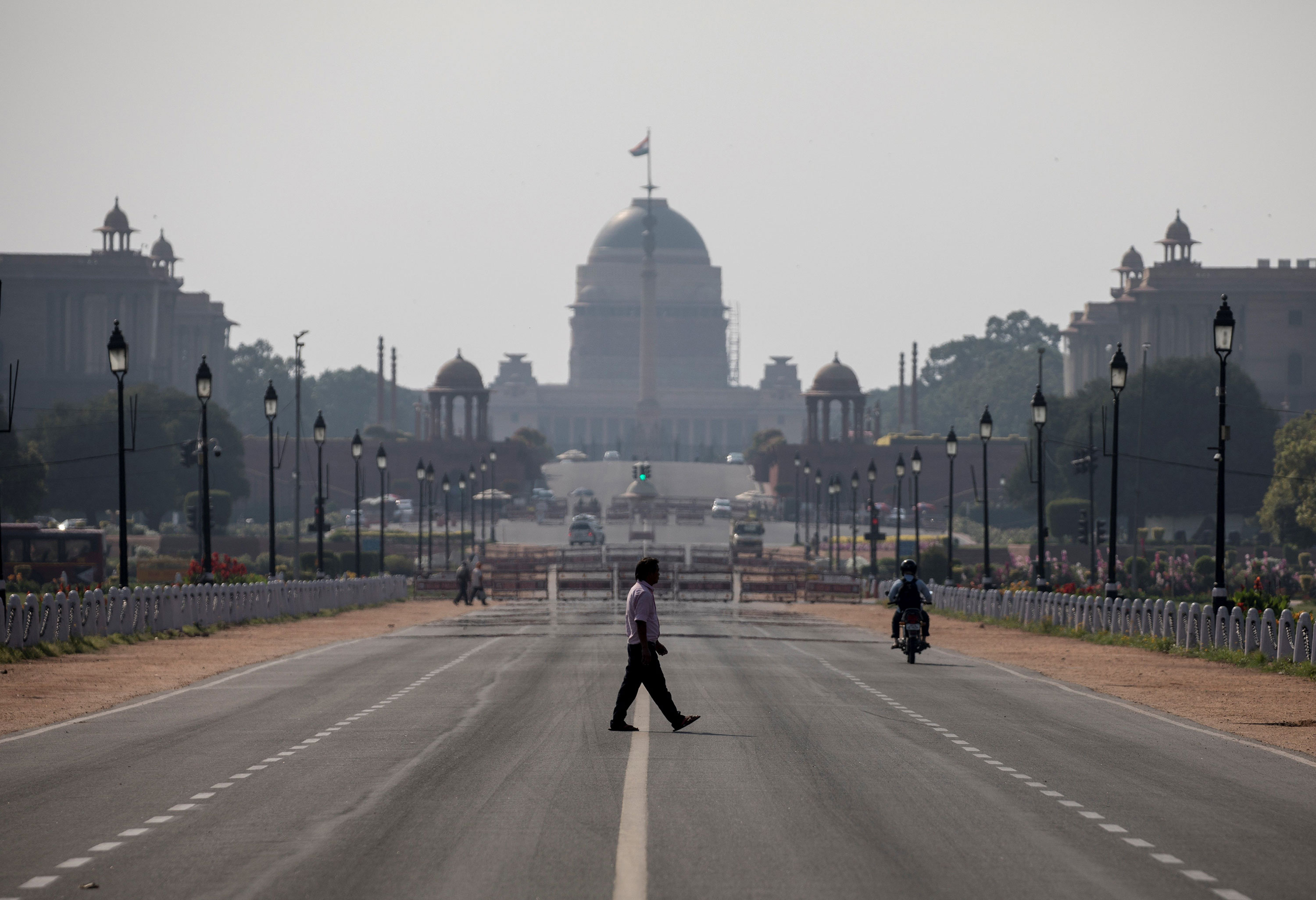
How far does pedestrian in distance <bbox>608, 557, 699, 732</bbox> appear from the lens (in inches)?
639

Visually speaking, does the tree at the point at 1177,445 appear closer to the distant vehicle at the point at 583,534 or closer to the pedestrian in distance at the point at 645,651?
the distant vehicle at the point at 583,534

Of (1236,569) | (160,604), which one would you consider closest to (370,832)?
(160,604)

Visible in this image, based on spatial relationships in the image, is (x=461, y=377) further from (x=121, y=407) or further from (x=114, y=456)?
(x=121, y=407)

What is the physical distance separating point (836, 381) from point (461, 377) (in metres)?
Answer: 32.1

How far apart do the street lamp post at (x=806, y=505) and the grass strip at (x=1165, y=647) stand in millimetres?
50470

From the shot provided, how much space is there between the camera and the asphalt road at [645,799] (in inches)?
381

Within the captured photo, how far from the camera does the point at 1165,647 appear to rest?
31.6 meters

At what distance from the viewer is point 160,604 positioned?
35062 millimetres

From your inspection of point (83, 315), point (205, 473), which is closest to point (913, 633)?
point (205, 473)

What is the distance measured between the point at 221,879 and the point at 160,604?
2647 cm

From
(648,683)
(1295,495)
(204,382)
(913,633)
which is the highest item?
(204,382)

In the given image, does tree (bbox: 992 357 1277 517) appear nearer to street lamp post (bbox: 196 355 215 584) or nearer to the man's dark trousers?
street lamp post (bbox: 196 355 215 584)

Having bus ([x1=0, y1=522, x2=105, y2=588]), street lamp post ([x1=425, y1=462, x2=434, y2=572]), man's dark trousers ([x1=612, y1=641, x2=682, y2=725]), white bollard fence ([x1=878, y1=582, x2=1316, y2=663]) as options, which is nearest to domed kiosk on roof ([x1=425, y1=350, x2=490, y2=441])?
street lamp post ([x1=425, y1=462, x2=434, y2=572])

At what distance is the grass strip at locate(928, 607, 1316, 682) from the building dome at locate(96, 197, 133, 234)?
128667 mm
